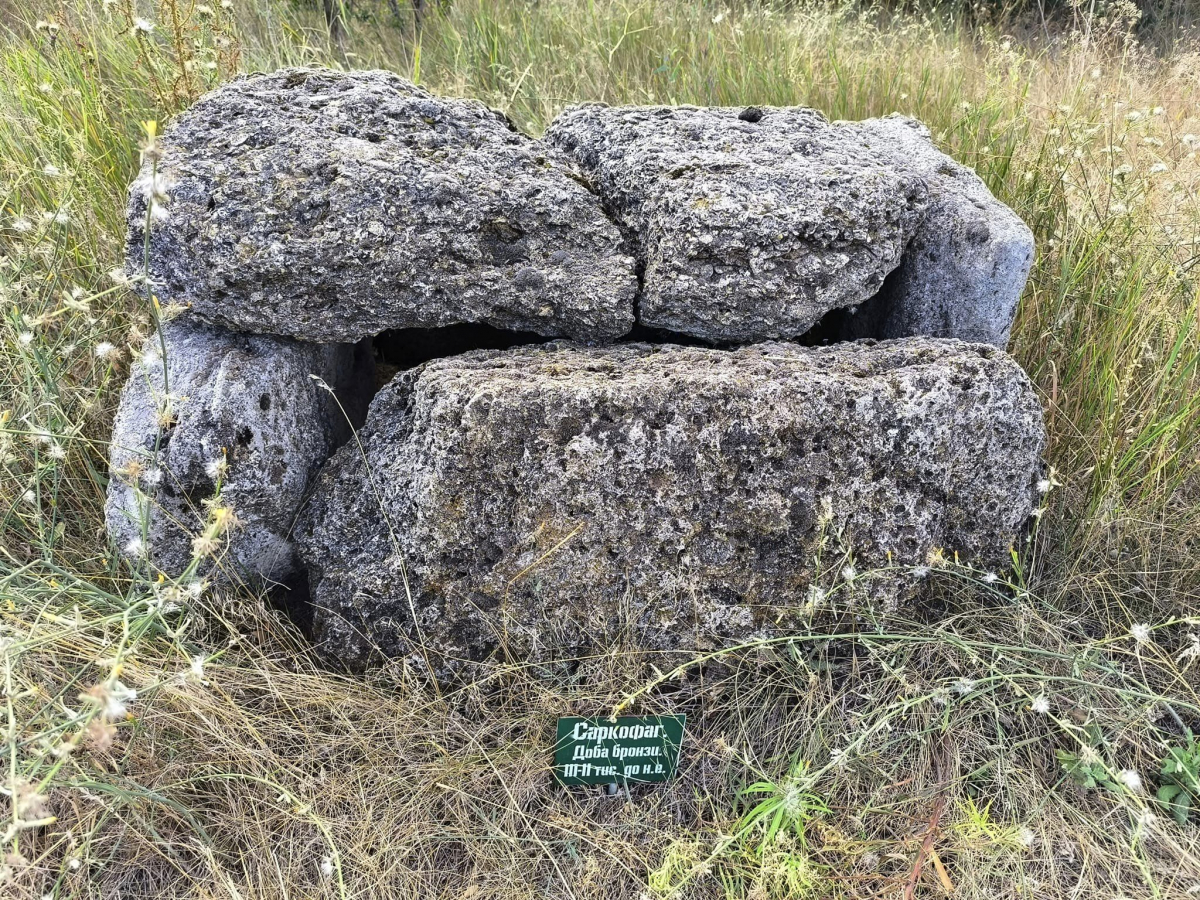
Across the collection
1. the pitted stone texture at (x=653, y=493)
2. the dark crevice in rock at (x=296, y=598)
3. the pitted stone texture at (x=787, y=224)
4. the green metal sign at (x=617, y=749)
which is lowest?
the green metal sign at (x=617, y=749)

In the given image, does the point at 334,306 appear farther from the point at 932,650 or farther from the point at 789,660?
the point at 932,650

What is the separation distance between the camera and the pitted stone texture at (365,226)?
197cm

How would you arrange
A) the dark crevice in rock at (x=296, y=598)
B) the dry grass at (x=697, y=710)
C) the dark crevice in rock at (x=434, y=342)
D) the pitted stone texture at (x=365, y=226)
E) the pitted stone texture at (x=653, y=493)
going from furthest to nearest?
the dark crevice in rock at (x=434, y=342) → the dark crevice in rock at (x=296, y=598) → the pitted stone texture at (x=365, y=226) → the pitted stone texture at (x=653, y=493) → the dry grass at (x=697, y=710)

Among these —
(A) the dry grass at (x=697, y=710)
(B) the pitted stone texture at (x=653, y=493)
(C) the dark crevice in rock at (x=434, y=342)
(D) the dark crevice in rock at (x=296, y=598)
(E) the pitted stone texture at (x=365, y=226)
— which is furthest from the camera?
(C) the dark crevice in rock at (x=434, y=342)

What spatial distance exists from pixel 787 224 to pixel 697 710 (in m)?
1.17

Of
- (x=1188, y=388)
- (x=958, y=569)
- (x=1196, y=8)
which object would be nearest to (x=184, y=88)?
(x=958, y=569)

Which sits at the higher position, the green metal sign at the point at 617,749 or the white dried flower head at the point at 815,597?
the white dried flower head at the point at 815,597

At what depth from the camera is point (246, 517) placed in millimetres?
2084

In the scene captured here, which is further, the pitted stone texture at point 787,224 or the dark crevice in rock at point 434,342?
the dark crevice in rock at point 434,342

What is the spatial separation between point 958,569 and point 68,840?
2.05m

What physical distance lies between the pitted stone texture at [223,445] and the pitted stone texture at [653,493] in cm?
16

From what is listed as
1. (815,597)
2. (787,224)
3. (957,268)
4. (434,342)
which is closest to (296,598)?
(434,342)

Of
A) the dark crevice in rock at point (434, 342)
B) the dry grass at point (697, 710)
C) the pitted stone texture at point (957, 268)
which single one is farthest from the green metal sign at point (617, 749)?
the pitted stone texture at point (957, 268)

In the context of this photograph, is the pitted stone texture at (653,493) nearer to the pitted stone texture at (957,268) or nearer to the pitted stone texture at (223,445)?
the pitted stone texture at (223,445)
